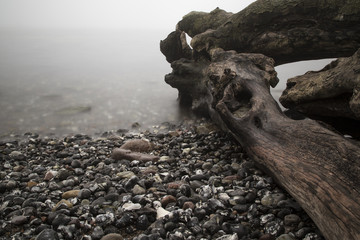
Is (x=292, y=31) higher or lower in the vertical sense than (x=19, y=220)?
higher

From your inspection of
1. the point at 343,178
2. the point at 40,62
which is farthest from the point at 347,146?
the point at 40,62

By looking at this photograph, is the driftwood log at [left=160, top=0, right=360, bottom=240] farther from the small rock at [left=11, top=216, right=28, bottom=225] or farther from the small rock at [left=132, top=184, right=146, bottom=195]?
the small rock at [left=11, top=216, right=28, bottom=225]

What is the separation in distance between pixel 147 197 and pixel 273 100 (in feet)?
8.51

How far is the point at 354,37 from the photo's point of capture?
18.6ft

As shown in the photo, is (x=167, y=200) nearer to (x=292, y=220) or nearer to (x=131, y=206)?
(x=131, y=206)

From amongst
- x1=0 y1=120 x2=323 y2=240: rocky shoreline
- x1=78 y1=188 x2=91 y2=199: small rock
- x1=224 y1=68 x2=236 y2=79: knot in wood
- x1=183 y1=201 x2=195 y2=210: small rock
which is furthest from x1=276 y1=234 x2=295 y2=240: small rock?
x1=224 y1=68 x2=236 y2=79: knot in wood

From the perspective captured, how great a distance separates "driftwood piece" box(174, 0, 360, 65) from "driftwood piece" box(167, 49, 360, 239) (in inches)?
34.0

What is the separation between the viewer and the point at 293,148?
3570mm

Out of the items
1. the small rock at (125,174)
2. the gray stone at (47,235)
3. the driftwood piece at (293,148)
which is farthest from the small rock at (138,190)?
the driftwood piece at (293,148)

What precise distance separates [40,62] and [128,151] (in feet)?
61.1

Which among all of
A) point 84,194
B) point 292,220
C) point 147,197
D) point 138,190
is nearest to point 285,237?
point 292,220

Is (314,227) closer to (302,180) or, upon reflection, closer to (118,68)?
(302,180)

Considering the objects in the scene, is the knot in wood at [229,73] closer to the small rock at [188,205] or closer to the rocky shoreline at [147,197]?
the rocky shoreline at [147,197]

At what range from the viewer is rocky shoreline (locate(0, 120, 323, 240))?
127 inches
